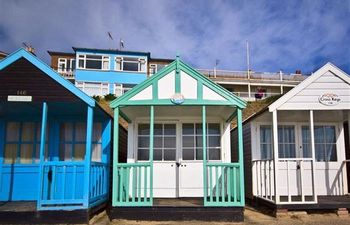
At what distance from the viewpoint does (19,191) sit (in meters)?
8.45

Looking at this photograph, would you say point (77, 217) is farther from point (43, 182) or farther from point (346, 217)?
point (346, 217)

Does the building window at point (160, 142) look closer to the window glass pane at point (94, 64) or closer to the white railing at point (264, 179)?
the white railing at point (264, 179)

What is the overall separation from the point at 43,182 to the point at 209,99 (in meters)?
3.95

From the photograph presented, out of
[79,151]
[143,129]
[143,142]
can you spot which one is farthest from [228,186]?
[79,151]

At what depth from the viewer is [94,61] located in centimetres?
3094

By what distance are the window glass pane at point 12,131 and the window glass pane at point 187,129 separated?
177 inches

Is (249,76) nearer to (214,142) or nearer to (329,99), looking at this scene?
(214,142)

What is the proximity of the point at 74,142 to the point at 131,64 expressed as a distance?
77.0 feet

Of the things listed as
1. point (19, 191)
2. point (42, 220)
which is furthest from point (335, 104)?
point (19, 191)

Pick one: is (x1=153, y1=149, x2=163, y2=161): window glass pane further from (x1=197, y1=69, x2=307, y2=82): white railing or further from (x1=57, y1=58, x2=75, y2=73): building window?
(x1=197, y1=69, x2=307, y2=82): white railing

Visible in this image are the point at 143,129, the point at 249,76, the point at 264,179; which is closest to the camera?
the point at 264,179

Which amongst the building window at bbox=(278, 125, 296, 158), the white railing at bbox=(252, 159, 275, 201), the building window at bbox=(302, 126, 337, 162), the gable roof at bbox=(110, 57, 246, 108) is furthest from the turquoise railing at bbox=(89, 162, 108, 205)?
the building window at bbox=(302, 126, 337, 162)

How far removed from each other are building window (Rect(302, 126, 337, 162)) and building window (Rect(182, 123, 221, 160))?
2544 millimetres

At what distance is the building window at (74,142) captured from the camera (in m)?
8.80
